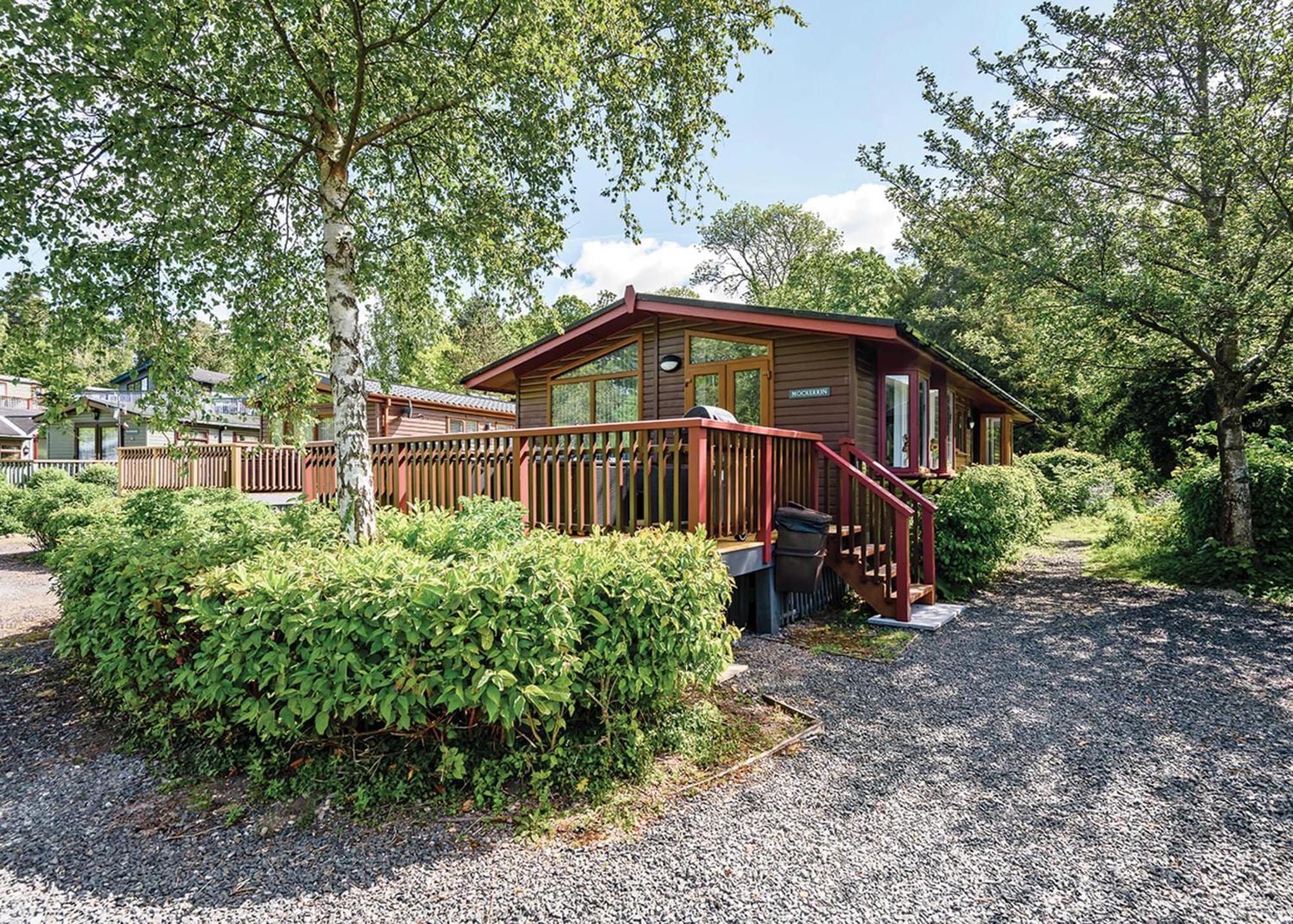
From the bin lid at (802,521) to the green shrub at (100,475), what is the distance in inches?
674

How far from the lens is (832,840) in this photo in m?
2.55

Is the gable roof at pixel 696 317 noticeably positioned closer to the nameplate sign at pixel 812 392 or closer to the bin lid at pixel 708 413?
the nameplate sign at pixel 812 392

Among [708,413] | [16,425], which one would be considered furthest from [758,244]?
[16,425]

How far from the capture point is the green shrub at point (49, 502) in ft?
30.9

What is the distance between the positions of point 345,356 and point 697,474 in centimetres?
255

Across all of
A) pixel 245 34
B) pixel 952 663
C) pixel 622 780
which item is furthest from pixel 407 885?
pixel 245 34

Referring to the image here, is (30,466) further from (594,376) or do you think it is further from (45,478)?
(594,376)

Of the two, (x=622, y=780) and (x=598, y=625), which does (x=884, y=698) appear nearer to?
(x=622, y=780)

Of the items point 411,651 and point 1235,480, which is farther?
point 1235,480

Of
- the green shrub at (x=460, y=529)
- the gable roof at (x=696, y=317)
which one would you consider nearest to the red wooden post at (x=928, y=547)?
the gable roof at (x=696, y=317)

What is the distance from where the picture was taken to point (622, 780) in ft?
9.68

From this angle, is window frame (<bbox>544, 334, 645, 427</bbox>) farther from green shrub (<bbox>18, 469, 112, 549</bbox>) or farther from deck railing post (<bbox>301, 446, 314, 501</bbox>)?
green shrub (<bbox>18, 469, 112, 549</bbox>)

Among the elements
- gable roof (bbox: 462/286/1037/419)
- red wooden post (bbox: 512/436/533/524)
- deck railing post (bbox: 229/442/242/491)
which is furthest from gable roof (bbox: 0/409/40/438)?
red wooden post (bbox: 512/436/533/524)

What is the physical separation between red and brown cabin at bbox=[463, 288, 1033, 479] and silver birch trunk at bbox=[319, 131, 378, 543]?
3951 millimetres
